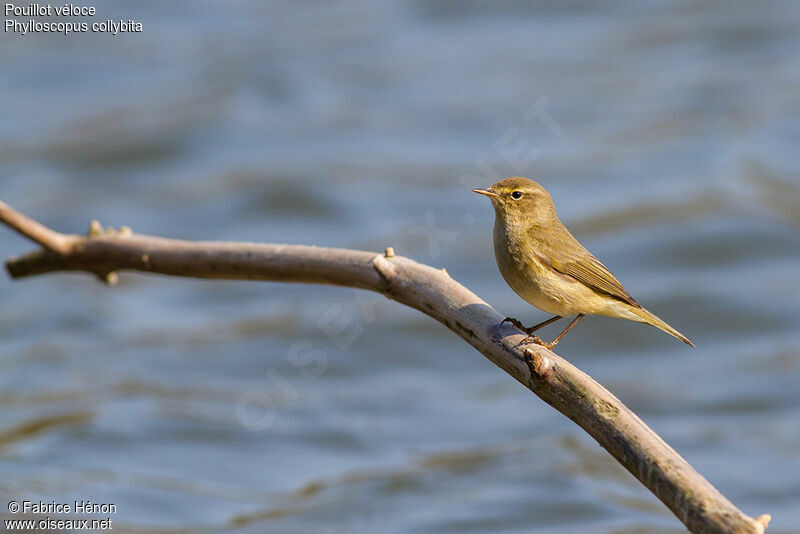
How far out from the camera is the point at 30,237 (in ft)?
19.0

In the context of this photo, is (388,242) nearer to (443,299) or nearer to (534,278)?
(534,278)

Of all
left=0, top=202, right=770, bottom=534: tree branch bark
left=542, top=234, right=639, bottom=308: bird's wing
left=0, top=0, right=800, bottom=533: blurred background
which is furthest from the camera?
left=0, top=0, right=800, bottom=533: blurred background

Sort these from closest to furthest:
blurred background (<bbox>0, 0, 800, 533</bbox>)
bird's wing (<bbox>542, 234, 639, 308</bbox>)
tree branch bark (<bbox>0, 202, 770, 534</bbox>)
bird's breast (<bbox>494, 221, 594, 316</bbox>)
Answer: tree branch bark (<bbox>0, 202, 770, 534</bbox>), bird's breast (<bbox>494, 221, 594, 316</bbox>), bird's wing (<bbox>542, 234, 639, 308</bbox>), blurred background (<bbox>0, 0, 800, 533</bbox>)

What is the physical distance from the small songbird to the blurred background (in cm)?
325

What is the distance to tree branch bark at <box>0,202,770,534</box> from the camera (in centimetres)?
338

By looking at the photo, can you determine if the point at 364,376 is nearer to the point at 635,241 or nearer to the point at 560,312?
the point at 635,241

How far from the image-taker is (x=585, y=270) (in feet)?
16.5

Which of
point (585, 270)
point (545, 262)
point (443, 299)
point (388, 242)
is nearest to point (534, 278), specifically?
point (545, 262)

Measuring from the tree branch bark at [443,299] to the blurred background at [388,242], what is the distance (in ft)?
8.71

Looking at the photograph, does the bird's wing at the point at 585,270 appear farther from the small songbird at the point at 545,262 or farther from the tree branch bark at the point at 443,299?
the tree branch bark at the point at 443,299

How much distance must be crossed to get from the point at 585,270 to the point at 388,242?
316 inches

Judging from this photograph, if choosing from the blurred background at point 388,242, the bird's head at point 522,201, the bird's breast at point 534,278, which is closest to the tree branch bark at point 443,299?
the bird's breast at point 534,278

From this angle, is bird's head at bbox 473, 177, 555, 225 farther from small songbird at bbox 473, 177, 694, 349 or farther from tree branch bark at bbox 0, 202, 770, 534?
tree branch bark at bbox 0, 202, 770, 534

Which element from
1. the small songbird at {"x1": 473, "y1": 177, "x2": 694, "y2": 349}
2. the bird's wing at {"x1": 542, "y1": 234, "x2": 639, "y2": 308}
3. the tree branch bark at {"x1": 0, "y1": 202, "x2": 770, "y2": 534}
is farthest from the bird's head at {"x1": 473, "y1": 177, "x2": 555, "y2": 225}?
the tree branch bark at {"x1": 0, "y1": 202, "x2": 770, "y2": 534}
